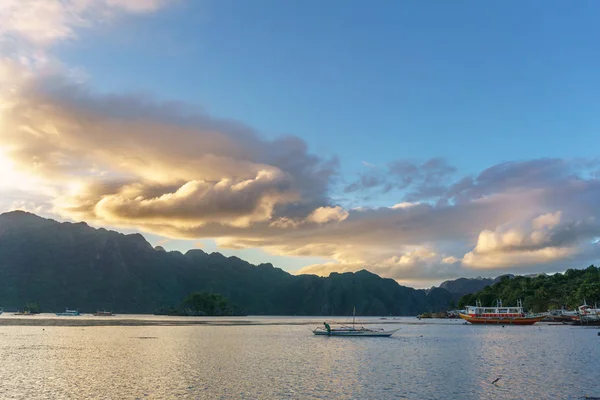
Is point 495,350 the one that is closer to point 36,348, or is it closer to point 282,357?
point 282,357

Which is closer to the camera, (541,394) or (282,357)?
(541,394)

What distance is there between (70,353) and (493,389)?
82017mm

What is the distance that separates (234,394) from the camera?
190 ft

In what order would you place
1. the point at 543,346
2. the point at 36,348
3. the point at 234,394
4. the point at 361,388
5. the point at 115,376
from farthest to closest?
the point at 543,346
the point at 36,348
the point at 115,376
the point at 361,388
the point at 234,394

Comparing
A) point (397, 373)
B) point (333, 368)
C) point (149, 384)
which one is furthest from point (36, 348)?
point (397, 373)

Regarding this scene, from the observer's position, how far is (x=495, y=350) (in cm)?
11725

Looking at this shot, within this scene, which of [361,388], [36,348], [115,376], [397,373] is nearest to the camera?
[361,388]

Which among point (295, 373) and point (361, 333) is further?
point (361, 333)

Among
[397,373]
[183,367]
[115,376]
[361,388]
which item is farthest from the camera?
[183,367]

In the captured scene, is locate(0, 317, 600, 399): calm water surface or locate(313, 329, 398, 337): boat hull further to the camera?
locate(313, 329, 398, 337): boat hull

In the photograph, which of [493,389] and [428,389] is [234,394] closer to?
[428,389]

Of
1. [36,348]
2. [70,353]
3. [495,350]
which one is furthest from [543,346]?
[36,348]

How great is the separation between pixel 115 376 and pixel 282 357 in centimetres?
3609

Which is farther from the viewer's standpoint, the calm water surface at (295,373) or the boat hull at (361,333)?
the boat hull at (361,333)
